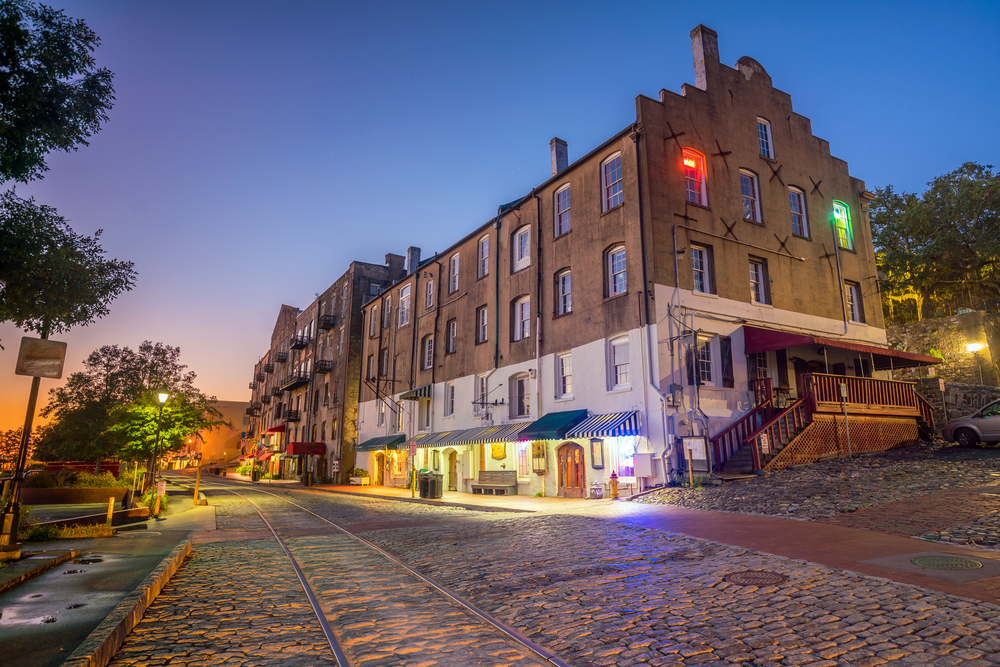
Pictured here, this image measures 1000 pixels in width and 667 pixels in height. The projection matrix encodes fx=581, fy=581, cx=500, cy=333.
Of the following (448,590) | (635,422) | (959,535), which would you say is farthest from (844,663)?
(635,422)

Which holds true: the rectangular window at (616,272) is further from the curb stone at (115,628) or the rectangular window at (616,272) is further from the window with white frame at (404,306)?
the window with white frame at (404,306)

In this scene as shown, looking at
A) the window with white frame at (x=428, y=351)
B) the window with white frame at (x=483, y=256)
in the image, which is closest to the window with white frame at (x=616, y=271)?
the window with white frame at (x=483, y=256)

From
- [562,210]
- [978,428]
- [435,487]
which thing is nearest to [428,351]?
[435,487]

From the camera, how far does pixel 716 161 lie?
22.4 m

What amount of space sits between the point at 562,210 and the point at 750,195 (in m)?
7.48

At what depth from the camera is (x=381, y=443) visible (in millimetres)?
35469

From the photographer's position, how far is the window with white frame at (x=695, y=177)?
2152cm

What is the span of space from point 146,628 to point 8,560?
210 inches

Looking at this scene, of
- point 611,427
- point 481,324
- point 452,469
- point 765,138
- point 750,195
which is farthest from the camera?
point 452,469

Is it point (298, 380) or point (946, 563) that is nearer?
point (946, 563)

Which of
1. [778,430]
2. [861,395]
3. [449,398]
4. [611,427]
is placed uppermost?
[449,398]

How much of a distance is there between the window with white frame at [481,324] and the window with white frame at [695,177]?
11556 millimetres

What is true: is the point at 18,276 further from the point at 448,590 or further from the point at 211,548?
the point at 448,590

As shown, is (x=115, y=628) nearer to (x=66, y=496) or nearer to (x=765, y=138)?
(x=66, y=496)
